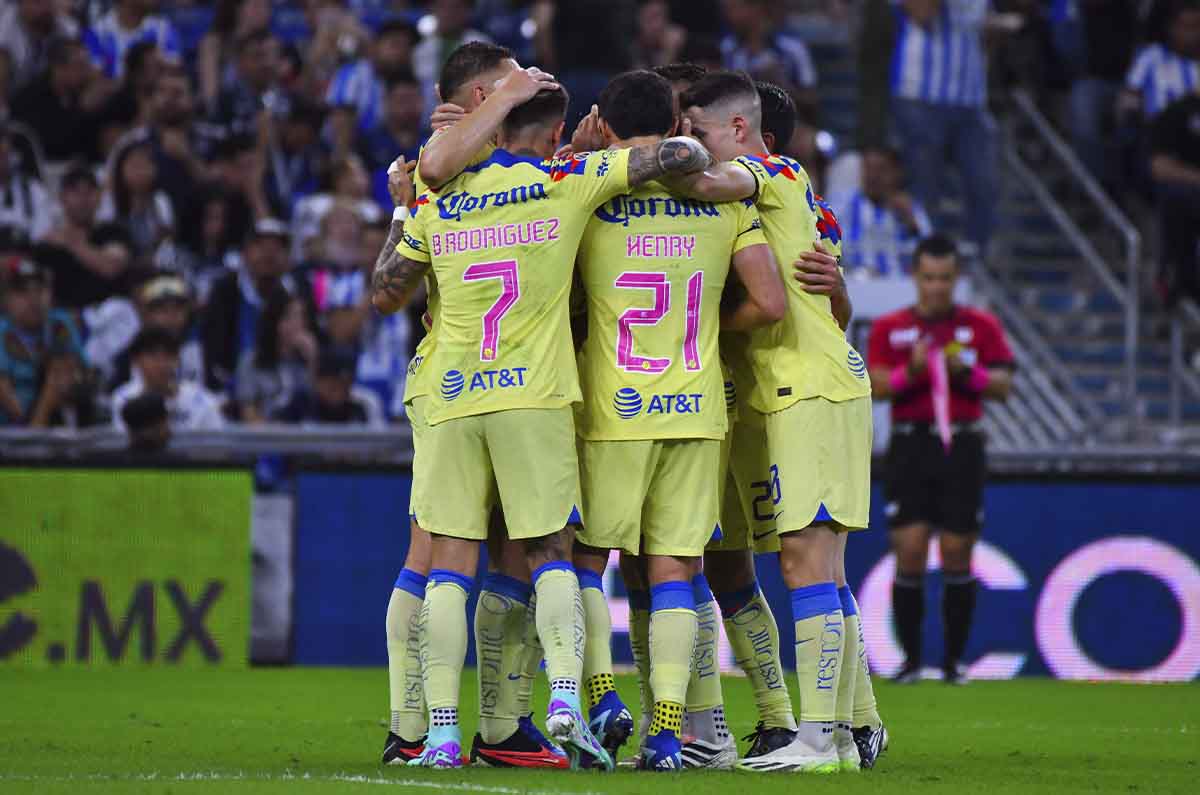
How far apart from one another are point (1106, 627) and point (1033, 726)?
11.7 feet

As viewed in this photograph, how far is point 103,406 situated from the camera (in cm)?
1455

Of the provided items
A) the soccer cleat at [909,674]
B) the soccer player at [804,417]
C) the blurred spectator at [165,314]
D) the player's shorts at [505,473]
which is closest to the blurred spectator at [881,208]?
the soccer cleat at [909,674]

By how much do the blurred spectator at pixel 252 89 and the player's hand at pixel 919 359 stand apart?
292 inches

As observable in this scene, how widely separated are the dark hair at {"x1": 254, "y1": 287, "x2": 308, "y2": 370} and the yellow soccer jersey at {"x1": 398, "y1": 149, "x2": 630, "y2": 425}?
25.0ft

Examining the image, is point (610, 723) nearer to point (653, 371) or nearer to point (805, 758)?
point (805, 758)

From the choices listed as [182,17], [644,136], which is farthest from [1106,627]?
[182,17]

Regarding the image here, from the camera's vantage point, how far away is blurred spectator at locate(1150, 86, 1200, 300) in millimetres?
17391

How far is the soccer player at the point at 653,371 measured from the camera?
752 cm

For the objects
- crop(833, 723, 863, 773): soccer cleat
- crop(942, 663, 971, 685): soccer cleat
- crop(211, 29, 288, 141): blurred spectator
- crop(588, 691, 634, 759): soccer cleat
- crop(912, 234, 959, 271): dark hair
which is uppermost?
crop(211, 29, 288, 141): blurred spectator

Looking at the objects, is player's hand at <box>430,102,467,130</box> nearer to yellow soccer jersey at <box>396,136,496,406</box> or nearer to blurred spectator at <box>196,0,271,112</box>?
yellow soccer jersey at <box>396,136,496,406</box>

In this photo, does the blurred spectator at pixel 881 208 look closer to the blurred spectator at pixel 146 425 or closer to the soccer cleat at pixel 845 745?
the blurred spectator at pixel 146 425

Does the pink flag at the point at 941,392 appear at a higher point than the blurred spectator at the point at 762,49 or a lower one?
lower

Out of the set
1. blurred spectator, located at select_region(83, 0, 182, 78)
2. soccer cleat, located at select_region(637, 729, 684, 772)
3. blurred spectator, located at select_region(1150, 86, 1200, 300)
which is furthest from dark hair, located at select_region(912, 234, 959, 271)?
blurred spectator, located at select_region(83, 0, 182, 78)

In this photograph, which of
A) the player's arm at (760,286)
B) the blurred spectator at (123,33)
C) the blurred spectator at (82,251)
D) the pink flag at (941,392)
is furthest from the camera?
the blurred spectator at (123,33)
